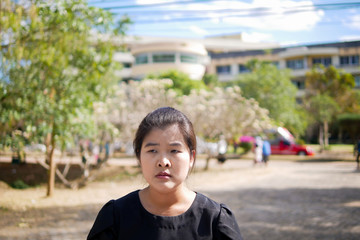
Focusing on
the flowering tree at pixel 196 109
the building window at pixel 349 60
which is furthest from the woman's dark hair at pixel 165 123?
the building window at pixel 349 60

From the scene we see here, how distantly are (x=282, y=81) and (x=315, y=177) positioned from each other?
55.2ft

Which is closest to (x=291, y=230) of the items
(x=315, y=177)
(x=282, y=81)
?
(x=315, y=177)

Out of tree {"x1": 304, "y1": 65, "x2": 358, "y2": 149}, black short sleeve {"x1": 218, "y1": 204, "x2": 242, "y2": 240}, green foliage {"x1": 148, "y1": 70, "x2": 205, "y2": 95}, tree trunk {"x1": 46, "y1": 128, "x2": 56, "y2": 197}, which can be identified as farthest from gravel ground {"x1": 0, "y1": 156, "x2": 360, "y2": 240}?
Answer: green foliage {"x1": 148, "y1": 70, "x2": 205, "y2": 95}

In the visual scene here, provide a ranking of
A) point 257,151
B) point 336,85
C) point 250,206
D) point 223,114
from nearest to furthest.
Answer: point 250,206 → point 223,114 → point 257,151 → point 336,85

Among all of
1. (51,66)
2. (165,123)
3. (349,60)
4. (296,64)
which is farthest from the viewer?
(296,64)

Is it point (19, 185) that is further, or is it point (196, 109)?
point (196, 109)

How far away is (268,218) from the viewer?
7273 millimetres

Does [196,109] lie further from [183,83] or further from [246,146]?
[183,83]

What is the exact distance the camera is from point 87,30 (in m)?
7.99

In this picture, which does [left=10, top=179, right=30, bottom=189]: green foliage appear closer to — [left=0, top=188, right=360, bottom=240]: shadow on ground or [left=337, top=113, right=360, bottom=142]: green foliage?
[left=0, top=188, right=360, bottom=240]: shadow on ground

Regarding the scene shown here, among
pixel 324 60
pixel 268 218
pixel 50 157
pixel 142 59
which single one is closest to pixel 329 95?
pixel 324 60

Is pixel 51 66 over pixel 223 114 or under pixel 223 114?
over

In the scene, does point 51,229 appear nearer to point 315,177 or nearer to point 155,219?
point 155,219

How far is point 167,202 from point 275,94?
28.3 meters
